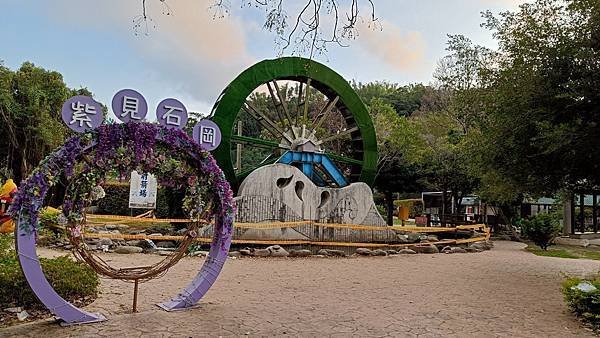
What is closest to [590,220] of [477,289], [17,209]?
[477,289]

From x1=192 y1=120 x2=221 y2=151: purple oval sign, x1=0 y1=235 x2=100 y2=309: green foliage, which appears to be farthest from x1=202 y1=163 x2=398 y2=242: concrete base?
x1=192 y1=120 x2=221 y2=151: purple oval sign

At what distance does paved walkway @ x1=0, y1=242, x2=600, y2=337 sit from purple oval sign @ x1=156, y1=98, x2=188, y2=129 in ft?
6.45

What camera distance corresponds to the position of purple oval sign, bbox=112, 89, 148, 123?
4.58m

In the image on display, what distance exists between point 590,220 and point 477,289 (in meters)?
23.2

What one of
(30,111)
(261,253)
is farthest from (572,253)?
(30,111)

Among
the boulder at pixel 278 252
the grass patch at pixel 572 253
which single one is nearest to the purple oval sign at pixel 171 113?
the boulder at pixel 278 252

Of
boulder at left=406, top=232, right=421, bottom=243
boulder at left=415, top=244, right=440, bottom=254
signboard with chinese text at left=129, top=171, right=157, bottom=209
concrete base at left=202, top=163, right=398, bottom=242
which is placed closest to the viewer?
concrete base at left=202, top=163, right=398, bottom=242

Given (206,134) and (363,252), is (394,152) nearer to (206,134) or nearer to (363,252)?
(363,252)

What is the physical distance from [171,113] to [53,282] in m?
2.11

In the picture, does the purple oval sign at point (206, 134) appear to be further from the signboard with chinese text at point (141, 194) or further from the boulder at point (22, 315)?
the signboard with chinese text at point (141, 194)

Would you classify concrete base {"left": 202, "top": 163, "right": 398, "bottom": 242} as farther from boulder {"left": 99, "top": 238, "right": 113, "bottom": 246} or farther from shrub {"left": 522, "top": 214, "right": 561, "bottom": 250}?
shrub {"left": 522, "top": 214, "right": 561, "bottom": 250}

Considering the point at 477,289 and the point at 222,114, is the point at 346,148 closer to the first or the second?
the point at 222,114

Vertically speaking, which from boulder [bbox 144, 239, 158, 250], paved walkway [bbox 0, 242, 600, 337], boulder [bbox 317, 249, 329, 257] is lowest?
paved walkway [bbox 0, 242, 600, 337]

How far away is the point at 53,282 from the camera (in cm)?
485
